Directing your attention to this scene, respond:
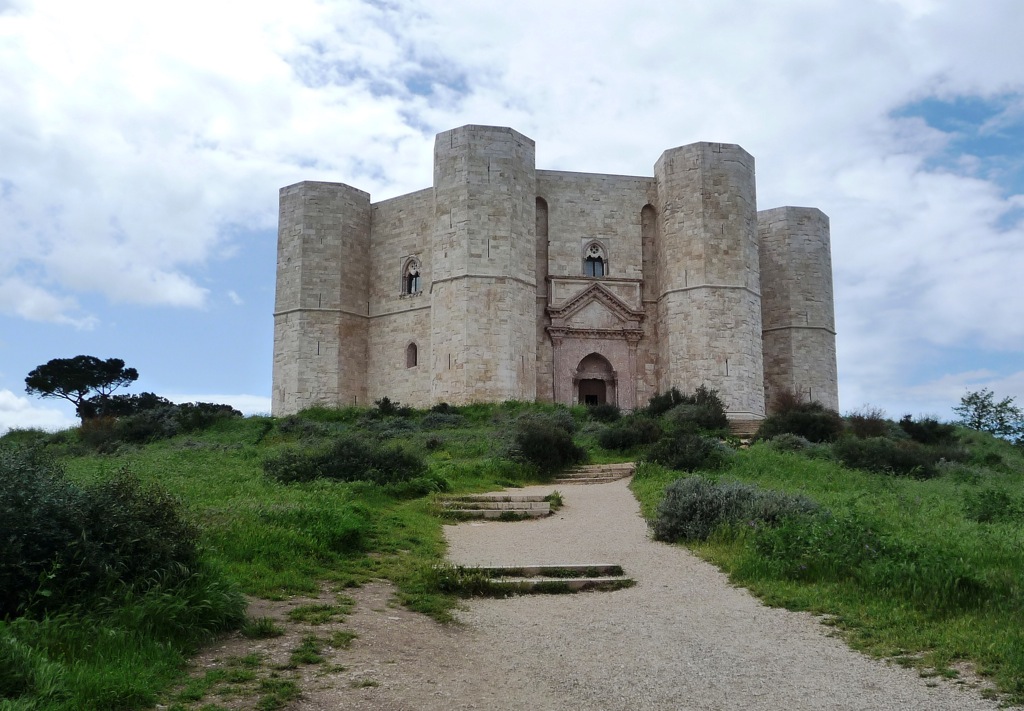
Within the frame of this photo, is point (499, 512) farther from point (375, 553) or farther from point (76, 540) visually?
point (76, 540)

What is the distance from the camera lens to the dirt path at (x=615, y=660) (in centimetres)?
433

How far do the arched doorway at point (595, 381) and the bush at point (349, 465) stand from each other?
15.5 m

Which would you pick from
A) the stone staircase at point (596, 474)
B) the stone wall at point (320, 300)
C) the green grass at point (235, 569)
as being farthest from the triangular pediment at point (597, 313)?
the green grass at point (235, 569)

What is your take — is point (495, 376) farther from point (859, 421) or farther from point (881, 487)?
point (881, 487)

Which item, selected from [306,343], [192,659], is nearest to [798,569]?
[192,659]

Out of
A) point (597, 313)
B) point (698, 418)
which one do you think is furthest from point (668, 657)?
point (597, 313)

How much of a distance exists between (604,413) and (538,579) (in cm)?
1602

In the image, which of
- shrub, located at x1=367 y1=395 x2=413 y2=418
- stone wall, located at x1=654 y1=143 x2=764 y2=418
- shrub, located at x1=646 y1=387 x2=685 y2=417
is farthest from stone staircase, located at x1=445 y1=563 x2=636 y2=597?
stone wall, located at x1=654 y1=143 x2=764 y2=418

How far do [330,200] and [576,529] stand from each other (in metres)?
21.9

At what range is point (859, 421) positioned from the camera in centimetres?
2319

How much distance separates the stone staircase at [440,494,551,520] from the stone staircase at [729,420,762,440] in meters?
10.9

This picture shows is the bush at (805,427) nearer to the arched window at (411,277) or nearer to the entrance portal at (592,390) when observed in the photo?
the entrance portal at (592,390)

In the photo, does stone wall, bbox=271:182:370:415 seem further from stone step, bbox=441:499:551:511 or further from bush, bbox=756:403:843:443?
stone step, bbox=441:499:551:511

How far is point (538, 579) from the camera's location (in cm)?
712
